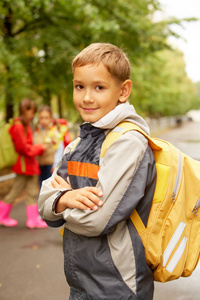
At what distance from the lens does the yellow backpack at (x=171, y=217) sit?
164cm

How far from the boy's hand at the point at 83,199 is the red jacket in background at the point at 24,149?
338 centimetres

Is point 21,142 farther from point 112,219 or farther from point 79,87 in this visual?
point 112,219

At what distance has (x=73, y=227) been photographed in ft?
5.43

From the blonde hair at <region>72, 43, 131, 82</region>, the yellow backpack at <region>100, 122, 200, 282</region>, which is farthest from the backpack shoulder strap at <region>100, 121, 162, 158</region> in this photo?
the blonde hair at <region>72, 43, 131, 82</region>

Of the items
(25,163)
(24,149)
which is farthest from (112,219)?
(25,163)

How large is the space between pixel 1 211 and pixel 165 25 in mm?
6741

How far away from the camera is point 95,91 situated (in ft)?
5.44

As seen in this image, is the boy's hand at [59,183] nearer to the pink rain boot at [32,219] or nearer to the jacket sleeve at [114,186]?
the jacket sleeve at [114,186]

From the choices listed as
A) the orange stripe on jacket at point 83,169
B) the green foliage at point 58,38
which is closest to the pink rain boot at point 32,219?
the green foliage at point 58,38

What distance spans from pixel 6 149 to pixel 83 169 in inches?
135

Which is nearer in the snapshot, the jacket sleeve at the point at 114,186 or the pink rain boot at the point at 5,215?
the jacket sleeve at the point at 114,186

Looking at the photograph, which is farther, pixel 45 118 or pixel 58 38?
pixel 58 38

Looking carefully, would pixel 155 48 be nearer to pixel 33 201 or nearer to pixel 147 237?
pixel 33 201

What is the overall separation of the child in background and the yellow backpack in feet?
11.6
